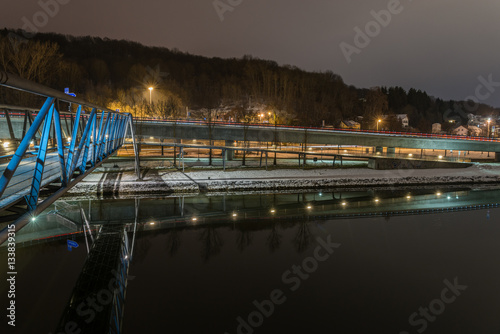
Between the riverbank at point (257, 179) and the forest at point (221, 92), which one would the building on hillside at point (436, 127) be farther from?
the riverbank at point (257, 179)

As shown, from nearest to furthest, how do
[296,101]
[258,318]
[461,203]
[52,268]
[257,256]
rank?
[258,318] < [52,268] < [257,256] < [461,203] < [296,101]

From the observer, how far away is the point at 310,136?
129 feet

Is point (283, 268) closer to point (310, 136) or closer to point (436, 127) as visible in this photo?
point (310, 136)

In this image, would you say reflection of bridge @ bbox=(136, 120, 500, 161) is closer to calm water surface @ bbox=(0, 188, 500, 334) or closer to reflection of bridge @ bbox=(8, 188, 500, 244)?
reflection of bridge @ bbox=(8, 188, 500, 244)

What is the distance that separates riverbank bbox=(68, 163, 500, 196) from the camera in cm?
Answer: 2364

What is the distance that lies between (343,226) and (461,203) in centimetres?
1086

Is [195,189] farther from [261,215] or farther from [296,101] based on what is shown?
[296,101]

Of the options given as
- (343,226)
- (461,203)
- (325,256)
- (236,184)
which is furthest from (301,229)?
(461,203)

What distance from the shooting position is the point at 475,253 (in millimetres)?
14102

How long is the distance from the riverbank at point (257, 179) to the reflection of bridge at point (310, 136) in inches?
191

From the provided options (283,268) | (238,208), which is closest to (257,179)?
(238,208)

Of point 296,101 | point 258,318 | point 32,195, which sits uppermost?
point 296,101

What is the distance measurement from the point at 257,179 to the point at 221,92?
9864 centimetres

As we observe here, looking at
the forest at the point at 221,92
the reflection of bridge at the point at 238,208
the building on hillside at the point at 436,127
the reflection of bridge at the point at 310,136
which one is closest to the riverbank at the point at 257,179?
the reflection of bridge at the point at 238,208
